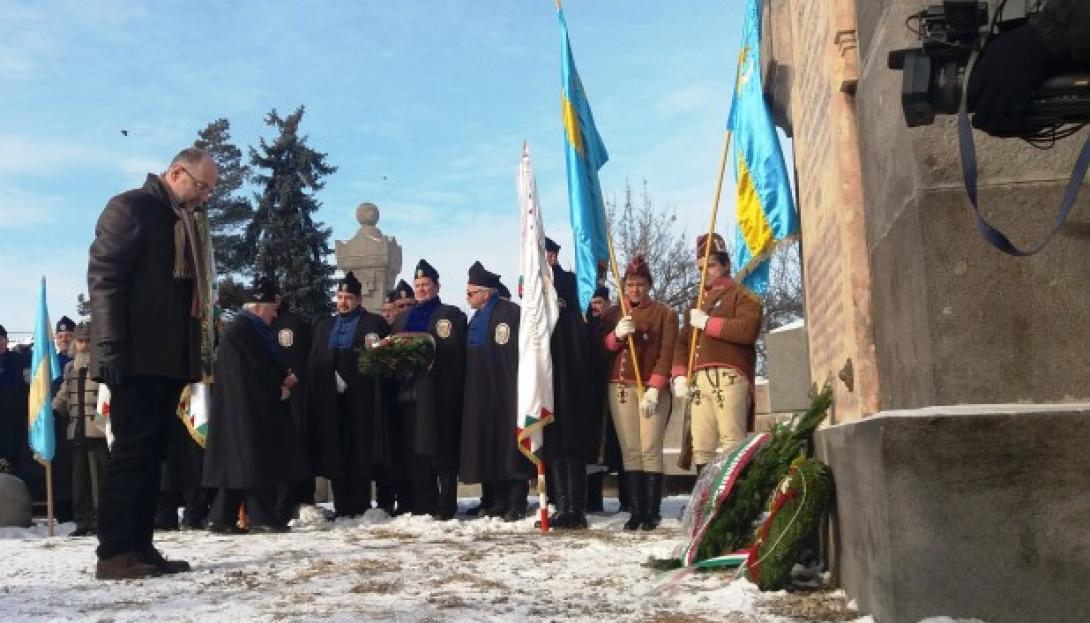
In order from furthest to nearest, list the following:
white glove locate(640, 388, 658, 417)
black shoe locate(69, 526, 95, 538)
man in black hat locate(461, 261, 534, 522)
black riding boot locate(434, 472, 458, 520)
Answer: black riding boot locate(434, 472, 458, 520) → black shoe locate(69, 526, 95, 538) → man in black hat locate(461, 261, 534, 522) → white glove locate(640, 388, 658, 417)

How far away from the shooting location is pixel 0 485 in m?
10.3

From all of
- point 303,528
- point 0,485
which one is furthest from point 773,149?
point 0,485

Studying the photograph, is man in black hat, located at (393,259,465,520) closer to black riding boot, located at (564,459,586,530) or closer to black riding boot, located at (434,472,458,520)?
black riding boot, located at (434,472,458,520)

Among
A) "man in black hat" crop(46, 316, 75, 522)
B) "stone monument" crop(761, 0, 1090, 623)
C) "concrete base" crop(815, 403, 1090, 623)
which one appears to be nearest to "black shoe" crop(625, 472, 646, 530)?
"stone monument" crop(761, 0, 1090, 623)

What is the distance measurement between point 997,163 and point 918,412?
3.13 feet

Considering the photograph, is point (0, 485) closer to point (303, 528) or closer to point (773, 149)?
point (303, 528)

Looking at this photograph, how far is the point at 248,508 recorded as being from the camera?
895 cm

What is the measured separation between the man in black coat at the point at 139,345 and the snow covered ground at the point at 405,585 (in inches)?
10.8

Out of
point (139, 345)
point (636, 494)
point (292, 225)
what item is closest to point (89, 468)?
point (139, 345)

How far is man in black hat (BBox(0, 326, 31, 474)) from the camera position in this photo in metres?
12.2

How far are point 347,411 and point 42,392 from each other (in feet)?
9.16

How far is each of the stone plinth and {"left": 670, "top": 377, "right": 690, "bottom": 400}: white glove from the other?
403cm

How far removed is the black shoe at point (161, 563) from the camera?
5547 mm

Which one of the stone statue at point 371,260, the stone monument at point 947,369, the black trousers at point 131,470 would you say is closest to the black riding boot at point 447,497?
the black trousers at point 131,470
